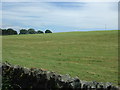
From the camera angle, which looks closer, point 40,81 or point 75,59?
point 40,81

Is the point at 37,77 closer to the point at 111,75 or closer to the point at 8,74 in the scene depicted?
the point at 8,74

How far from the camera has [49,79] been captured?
788 centimetres

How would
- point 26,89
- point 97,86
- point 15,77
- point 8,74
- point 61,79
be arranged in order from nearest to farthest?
point 97,86, point 61,79, point 26,89, point 15,77, point 8,74

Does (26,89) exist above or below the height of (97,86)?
below

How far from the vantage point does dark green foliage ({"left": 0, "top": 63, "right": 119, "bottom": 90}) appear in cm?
645

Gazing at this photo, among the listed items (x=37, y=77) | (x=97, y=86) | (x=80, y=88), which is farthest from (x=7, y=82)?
(x=97, y=86)

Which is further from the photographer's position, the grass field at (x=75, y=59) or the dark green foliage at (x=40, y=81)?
the grass field at (x=75, y=59)

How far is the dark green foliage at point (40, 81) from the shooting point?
645cm

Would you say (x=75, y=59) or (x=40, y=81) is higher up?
(x=75, y=59)

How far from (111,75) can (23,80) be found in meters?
4.77

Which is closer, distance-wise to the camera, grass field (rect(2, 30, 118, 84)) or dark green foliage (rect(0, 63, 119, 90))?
dark green foliage (rect(0, 63, 119, 90))

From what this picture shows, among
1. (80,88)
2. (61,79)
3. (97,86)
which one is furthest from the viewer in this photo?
(61,79)

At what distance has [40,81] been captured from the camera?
8.34 meters

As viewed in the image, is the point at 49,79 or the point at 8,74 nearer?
the point at 49,79
